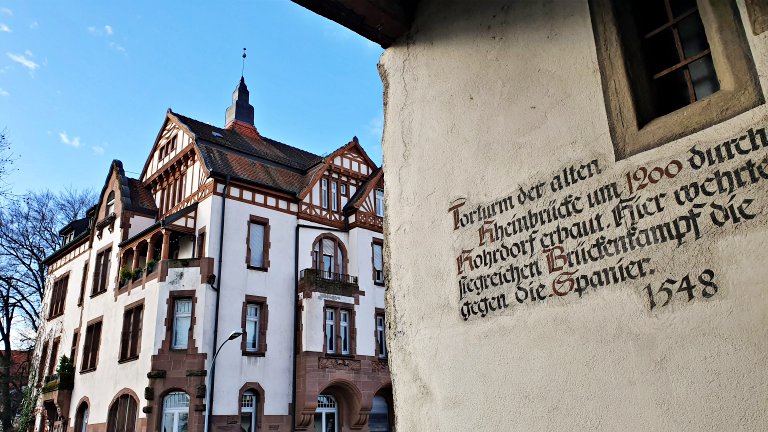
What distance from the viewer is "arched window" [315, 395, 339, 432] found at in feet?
66.4

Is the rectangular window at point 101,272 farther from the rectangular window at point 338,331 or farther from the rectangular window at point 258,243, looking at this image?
the rectangular window at point 338,331

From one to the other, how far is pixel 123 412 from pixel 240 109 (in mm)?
15055

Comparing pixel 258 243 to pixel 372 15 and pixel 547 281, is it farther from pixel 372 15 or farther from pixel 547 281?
pixel 547 281

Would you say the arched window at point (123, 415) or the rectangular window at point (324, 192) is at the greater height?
the rectangular window at point (324, 192)

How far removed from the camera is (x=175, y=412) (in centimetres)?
1780

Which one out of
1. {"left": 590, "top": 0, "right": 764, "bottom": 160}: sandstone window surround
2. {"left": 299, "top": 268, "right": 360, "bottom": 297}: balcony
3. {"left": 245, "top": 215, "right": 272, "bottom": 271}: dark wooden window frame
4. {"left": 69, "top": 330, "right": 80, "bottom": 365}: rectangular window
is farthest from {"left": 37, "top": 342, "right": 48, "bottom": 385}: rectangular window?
{"left": 590, "top": 0, "right": 764, "bottom": 160}: sandstone window surround

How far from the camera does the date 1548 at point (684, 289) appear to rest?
8.24 ft

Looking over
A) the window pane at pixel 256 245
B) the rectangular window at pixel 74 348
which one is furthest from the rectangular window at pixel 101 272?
the window pane at pixel 256 245

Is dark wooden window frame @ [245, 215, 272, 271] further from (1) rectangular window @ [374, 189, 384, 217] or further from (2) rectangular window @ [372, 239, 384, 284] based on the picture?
(1) rectangular window @ [374, 189, 384, 217]

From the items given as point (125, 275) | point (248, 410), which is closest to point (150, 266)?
point (125, 275)

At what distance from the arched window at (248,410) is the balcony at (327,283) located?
151 inches

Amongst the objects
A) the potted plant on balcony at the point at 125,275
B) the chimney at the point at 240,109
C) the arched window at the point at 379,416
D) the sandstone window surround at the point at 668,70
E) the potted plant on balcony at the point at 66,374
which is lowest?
the arched window at the point at 379,416

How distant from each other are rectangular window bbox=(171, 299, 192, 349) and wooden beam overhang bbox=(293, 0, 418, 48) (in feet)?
52.0

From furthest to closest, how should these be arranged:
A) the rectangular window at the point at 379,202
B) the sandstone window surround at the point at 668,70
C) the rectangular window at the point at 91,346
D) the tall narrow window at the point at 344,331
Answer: the rectangular window at the point at 379,202, the rectangular window at the point at 91,346, the tall narrow window at the point at 344,331, the sandstone window surround at the point at 668,70
